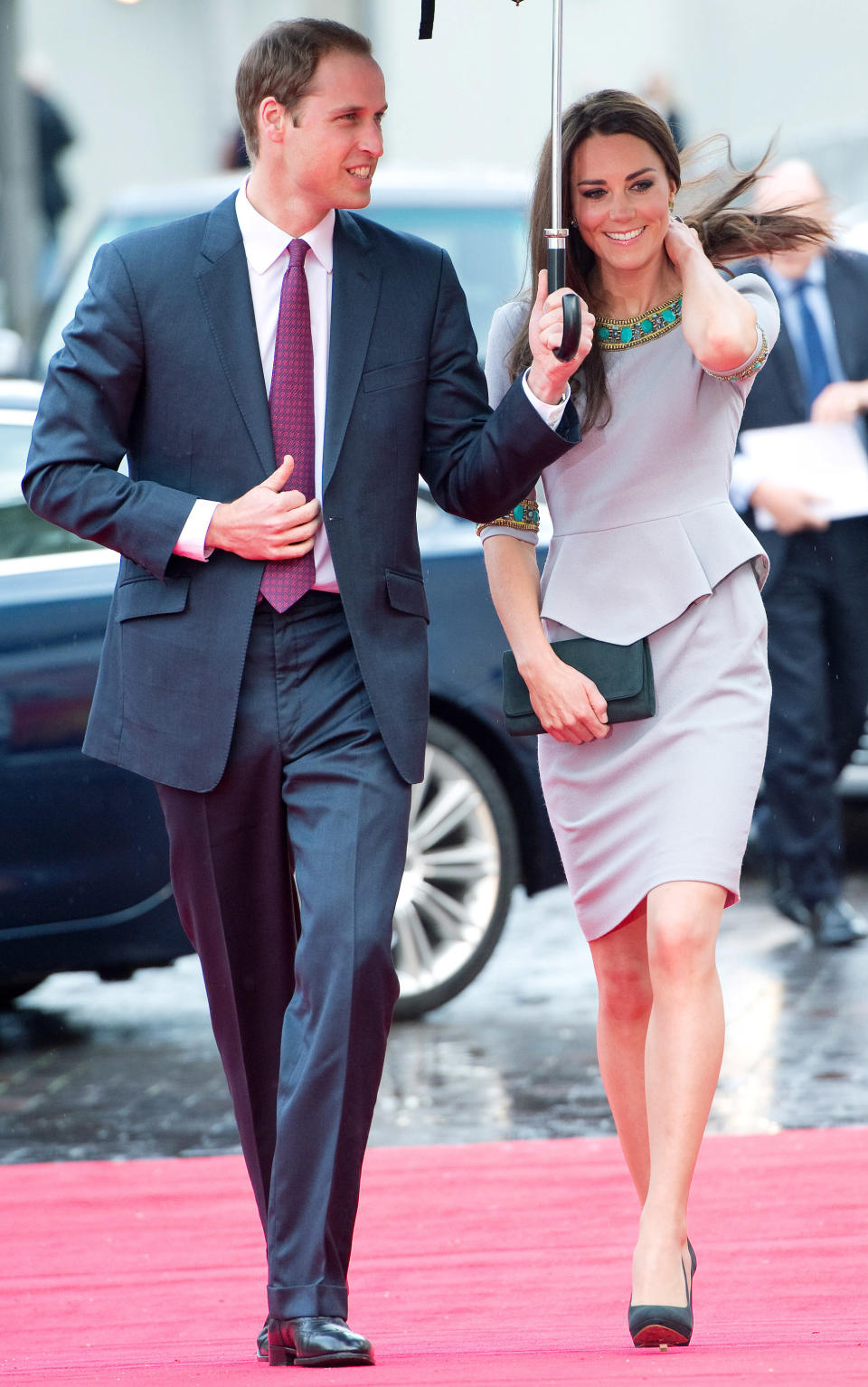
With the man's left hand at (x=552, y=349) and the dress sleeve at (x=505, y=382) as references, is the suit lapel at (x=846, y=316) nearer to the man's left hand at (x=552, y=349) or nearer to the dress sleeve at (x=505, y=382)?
the dress sleeve at (x=505, y=382)

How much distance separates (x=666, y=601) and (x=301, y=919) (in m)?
0.80

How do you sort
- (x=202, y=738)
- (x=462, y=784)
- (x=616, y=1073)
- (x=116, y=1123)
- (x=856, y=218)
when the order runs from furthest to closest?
1. (x=856, y=218)
2. (x=462, y=784)
3. (x=116, y=1123)
4. (x=616, y=1073)
5. (x=202, y=738)

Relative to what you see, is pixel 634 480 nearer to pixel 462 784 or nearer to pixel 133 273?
pixel 133 273

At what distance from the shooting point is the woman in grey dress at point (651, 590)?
362 cm

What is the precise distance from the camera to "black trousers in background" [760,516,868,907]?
23.1 feet

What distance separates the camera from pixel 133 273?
12.0 feet

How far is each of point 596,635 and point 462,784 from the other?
8.23 ft

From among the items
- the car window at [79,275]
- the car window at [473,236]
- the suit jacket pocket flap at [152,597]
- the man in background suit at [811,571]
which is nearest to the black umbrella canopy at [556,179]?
the suit jacket pocket flap at [152,597]

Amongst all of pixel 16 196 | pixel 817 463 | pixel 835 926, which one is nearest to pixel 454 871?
pixel 835 926

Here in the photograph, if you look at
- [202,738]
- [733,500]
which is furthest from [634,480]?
[733,500]

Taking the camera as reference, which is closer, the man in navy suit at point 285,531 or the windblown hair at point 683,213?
the man in navy suit at point 285,531

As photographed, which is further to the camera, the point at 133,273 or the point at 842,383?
the point at 842,383

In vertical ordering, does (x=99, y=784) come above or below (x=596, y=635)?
below

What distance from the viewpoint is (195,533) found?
11.6ft
